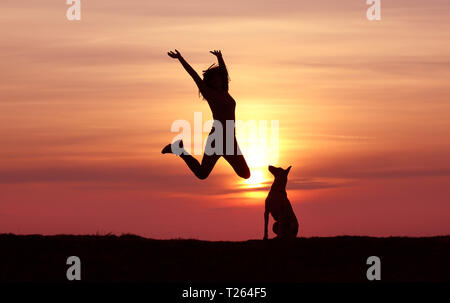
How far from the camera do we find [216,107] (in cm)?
2022

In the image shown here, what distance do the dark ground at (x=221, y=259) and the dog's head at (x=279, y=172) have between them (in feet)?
10.5

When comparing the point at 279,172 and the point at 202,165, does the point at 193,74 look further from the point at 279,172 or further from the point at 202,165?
the point at 279,172

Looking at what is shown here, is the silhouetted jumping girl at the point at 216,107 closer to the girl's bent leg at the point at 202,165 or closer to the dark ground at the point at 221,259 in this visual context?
the girl's bent leg at the point at 202,165

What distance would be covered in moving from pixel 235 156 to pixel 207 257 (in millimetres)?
2128

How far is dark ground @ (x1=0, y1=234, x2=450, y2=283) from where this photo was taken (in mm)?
19391

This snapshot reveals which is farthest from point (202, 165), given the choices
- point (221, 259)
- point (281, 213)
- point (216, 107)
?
point (281, 213)

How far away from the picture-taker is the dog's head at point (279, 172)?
25.0 meters

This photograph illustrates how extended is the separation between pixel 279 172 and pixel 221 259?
17.4ft

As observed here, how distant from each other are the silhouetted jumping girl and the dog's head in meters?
4.49

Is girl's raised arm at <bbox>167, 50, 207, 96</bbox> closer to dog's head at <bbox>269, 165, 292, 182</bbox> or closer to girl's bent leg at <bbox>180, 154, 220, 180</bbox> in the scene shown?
girl's bent leg at <bbox>180, 154, 220, 180</bbox>
